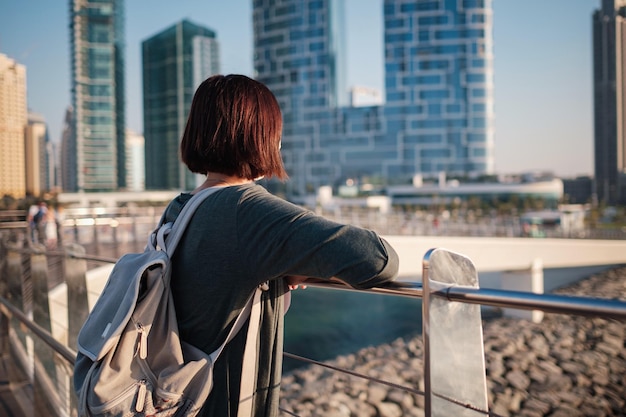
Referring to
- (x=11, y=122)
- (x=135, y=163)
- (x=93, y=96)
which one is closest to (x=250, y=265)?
(x=11, y=122)

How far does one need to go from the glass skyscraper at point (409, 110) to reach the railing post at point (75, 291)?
5573cm

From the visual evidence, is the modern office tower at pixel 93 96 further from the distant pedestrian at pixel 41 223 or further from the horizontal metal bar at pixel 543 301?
the horizontal metal bar at pixel 543 301

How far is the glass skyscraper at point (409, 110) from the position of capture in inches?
2318

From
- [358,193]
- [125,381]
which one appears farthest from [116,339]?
[358,193]

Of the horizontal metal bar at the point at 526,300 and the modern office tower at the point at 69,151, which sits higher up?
the modern office tower at the point at 69,151

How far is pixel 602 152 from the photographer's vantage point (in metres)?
72.7

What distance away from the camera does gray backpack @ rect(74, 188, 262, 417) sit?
94 cm

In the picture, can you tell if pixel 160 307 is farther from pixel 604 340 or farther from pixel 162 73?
pixel 162 73

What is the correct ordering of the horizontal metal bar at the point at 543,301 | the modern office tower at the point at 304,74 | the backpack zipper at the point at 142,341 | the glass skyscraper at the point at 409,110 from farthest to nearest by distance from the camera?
the modern office tower at the point at 304,74, the glass skyscraper at the point at 409,110, the backpack zipper at the point at 142,341, the horizontal metal bar at the point at 543,301

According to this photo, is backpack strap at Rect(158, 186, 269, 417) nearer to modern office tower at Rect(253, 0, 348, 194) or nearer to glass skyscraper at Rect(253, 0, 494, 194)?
glass skyscraper at Rect(253, 0, 494, 194)

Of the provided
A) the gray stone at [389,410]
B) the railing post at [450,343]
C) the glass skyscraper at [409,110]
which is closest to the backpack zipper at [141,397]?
the railing post at [450,343]

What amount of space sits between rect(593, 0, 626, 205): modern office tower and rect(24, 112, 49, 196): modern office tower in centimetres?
6310

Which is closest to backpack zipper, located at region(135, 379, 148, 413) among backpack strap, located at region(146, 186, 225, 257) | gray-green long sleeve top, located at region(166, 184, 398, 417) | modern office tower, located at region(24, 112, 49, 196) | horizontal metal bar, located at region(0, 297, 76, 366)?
gray-green long sleeve top, located at region(166, 184, 398, 417)

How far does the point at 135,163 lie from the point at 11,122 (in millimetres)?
51084
